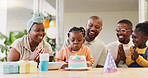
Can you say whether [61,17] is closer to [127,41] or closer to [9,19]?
[9,19]

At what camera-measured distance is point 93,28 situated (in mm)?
2598

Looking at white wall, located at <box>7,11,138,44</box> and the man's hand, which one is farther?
white wall, located at <box>7,11,138,44</box>

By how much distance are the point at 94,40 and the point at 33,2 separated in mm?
2689

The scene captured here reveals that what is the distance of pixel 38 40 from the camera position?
7.23 feet

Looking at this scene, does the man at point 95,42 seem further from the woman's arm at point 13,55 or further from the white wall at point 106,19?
the white wall at point 106,19

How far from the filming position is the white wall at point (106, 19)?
896 centimetres

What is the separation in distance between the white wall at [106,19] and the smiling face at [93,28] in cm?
625

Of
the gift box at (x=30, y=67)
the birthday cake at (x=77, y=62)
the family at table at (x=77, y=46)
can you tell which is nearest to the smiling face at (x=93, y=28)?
the family at table at (x=77, y=46)

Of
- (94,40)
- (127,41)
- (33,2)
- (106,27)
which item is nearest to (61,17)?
(33,2)

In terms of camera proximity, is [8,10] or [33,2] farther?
[33,2]

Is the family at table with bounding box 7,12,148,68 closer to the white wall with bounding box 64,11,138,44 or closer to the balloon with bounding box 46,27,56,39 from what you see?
the balloon with bounding box 46,27,56,39

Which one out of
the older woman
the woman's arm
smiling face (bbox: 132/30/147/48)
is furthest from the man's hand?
the woman's arm

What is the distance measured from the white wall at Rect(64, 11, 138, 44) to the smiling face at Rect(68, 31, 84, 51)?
6.66 metres

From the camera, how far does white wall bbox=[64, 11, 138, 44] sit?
8.96m
